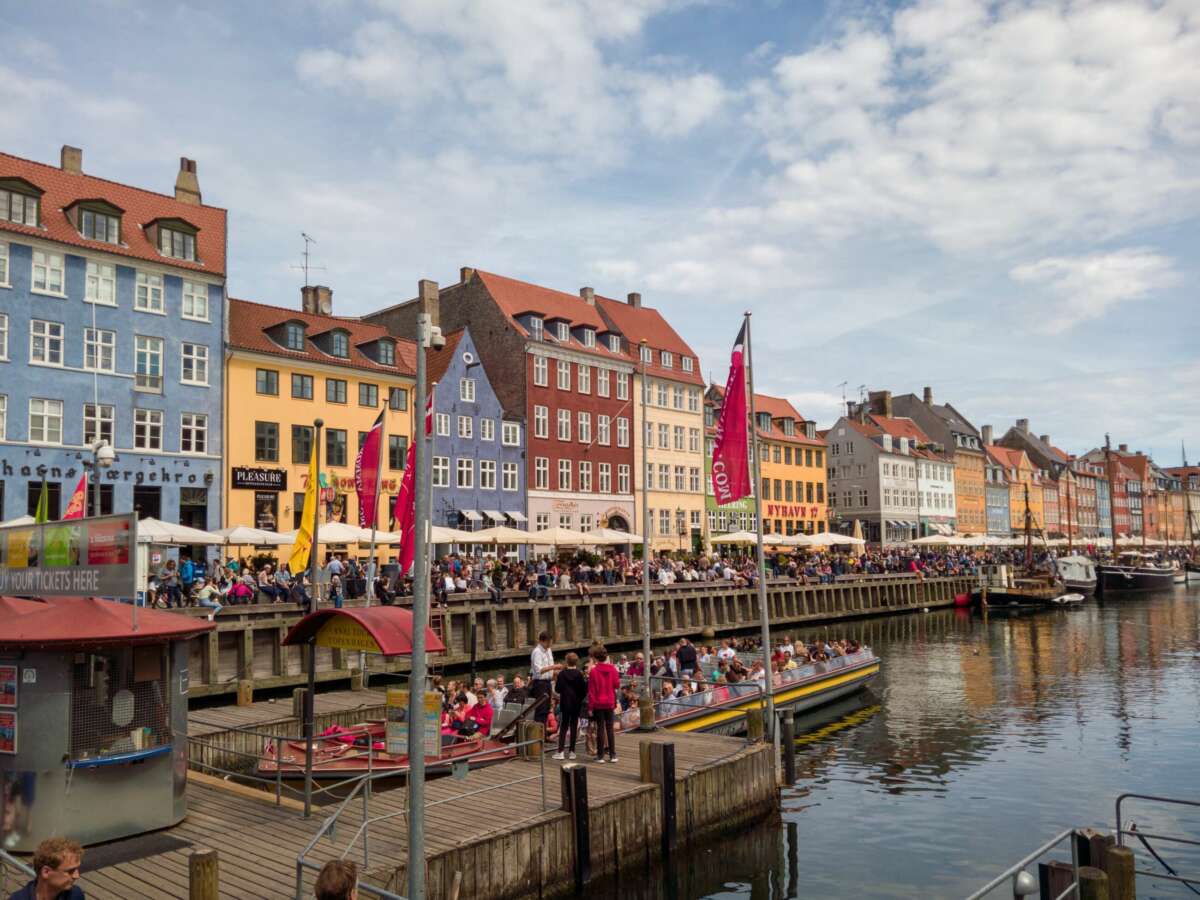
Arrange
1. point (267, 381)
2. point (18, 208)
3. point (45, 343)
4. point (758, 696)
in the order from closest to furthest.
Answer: point (758, 696)
point (18, 208)
point (45, 343)
point (267, 381)

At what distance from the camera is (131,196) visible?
146 feet

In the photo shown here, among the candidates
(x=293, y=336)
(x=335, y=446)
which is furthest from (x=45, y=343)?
(x=335, y=446)

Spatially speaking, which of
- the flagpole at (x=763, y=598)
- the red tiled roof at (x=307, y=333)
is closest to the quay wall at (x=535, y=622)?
the flagpole at (x=763, y=598)

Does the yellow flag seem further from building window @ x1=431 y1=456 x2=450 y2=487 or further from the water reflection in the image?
building window @ x1=431 y1=456 x2=450 y2=487

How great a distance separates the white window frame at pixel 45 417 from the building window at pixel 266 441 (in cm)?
827

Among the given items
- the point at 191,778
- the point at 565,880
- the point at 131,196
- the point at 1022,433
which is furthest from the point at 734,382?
the point at 1022,433

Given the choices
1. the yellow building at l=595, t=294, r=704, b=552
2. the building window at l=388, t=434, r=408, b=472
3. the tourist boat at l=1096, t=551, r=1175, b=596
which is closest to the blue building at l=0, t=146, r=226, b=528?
the building window at l=388, t=434, r=408, b=472

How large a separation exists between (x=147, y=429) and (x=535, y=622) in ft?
59.3

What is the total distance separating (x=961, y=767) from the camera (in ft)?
76.0

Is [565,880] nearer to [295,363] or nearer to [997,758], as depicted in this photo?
[997,758]

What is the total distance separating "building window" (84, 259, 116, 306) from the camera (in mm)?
40969

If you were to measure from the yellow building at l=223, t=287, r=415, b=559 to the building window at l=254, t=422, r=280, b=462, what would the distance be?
5 cm

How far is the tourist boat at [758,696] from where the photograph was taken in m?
21.8

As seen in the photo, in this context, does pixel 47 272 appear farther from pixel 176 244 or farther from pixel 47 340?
pixel 176 244
